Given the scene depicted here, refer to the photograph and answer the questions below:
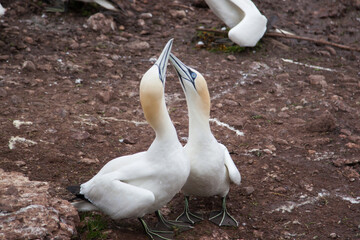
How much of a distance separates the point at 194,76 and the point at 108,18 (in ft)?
14.8

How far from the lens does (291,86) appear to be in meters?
7.00

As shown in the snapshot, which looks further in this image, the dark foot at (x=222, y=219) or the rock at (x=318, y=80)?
the rock at (x=318, y=80)

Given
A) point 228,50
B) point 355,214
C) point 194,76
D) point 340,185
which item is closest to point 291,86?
point 228,50

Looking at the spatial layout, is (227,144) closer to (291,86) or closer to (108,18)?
(291,86)

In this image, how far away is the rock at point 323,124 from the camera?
5766 mm

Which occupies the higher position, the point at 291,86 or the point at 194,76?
the point at 194,76

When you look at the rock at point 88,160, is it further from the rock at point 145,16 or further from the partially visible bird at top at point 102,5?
the rock at point 145,16

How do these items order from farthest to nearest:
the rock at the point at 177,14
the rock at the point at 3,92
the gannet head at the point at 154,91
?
the rock at the point at 177,14, the rock at the point at 3,92, the gannet head at the point at 154,91

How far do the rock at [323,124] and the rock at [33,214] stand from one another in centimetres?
304

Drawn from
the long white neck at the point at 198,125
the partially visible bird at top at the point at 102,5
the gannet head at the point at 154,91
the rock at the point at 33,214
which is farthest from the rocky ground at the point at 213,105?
the gannet head at the point at 154,91

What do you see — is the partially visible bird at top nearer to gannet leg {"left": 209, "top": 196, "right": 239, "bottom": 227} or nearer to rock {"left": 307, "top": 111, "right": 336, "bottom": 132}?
rock {"left": 307, "top": 111, "right": 336, "bottom": 132}

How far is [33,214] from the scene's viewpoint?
3535 mm

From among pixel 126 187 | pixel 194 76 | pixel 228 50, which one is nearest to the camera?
pixel 126 187

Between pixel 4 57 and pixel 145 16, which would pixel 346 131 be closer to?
pixel 145 16
